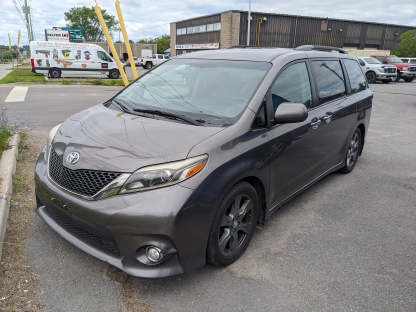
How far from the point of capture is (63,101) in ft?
36.6

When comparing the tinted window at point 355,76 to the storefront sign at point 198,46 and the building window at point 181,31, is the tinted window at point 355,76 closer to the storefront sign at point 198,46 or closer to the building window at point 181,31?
the storefront sign at point 198,46

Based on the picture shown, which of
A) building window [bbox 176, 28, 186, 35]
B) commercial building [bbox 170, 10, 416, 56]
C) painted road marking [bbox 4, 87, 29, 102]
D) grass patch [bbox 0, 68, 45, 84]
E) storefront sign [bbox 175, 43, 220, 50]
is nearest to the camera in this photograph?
painted road marking [bbox 4, 87, 29, 102]

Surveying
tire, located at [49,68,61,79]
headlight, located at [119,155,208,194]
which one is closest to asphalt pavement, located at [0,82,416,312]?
headlight, located at [119,155,208,194]

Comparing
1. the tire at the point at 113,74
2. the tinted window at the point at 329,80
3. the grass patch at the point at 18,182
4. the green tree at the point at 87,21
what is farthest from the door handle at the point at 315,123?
the green tree at the point at 87,21

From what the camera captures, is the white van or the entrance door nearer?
the entrance door

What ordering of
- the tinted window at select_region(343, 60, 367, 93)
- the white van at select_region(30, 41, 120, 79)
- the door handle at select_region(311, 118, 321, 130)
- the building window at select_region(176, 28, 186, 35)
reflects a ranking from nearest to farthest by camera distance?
the door handle at select_region(311, 118, 321, 130) → the tinted window at select_region(343, 60, 367, 93) → the white van at select_region(30, 41, 120, 79) → the building window at select_region(176, 28, 186, 35)

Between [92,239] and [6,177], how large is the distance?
1981 millimetres

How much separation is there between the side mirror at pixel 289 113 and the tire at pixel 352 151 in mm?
2292

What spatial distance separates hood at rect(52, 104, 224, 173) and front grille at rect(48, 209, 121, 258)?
48 cm

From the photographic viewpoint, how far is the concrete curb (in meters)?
3.13

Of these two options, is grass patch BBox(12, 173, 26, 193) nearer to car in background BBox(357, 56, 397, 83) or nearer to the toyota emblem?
the toyota emblem

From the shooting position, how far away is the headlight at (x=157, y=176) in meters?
2.37

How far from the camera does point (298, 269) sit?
2.90 m

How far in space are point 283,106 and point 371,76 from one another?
83.4 feet
